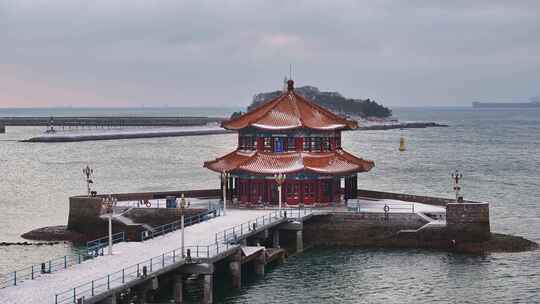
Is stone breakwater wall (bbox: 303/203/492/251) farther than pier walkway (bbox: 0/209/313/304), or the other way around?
stone breakwater wall (bbox: 303/203/492/251)

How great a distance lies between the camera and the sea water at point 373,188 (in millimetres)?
55812

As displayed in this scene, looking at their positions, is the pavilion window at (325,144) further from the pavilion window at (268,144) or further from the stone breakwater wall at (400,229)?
the stone breakwater wall at (400,229)

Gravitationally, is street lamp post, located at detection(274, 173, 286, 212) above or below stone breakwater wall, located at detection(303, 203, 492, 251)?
above

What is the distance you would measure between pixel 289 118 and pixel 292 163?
4.38 m

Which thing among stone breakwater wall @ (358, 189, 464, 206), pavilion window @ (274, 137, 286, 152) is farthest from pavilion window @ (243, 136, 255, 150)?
stone breakwater wall @ (358, 189, 464, 206)

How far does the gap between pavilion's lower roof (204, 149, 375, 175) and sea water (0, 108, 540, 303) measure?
27.2 ft

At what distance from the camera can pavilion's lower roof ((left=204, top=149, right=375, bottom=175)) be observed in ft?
241

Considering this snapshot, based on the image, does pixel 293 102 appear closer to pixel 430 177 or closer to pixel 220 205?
pixel 220 205

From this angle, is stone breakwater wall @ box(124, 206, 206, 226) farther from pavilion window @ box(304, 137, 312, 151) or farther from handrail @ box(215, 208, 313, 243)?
pavilion window @ box(304, 137, 312, 151)

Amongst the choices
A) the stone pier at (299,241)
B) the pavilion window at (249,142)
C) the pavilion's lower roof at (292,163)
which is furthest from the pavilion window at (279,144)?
the stone pier at (299,241)

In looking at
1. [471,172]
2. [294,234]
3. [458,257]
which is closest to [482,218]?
[458,257]

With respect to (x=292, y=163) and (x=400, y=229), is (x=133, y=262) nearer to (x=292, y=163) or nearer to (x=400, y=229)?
(x=400, y=229)

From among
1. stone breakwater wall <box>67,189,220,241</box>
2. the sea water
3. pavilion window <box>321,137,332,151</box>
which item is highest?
pavilion window <box>321,137,332,151</box>

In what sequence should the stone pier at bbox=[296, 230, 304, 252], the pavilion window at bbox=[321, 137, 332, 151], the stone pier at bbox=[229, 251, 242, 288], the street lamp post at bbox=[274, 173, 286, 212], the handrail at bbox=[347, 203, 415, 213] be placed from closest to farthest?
the stone pier at bbox=[229, 251, 242, 288], the street lamp post at bbox=[274, 173, 286, 212], the stone pier at bbox=[296, 230, 304, 252], the handrail at bbox=[347, 203, 415, 213], the pavilion window at bbox=[321, 137, 332, 151]
